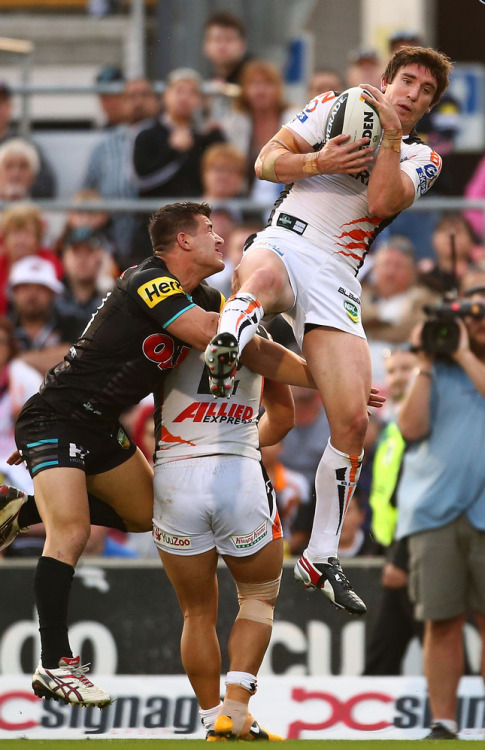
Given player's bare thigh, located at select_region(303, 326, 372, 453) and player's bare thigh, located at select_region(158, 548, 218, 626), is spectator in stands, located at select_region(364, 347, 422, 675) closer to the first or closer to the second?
player's bare thigh, located at select_region(158, 548, 218, 626)

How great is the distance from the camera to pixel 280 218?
7043 mm

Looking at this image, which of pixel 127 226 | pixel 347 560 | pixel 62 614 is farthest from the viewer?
pixel 127 226

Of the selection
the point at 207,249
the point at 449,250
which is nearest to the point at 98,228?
the point at 449,250

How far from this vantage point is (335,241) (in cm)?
693

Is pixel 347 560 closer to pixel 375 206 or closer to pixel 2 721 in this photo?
pixel 2 721

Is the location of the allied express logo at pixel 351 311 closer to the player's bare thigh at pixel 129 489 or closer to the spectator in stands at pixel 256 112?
the player's bare thigh at pixel 129 489

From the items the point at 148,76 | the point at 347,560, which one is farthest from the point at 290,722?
the point at 148,76

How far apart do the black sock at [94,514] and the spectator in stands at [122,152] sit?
5.66 meters

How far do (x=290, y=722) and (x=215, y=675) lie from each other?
180 cm

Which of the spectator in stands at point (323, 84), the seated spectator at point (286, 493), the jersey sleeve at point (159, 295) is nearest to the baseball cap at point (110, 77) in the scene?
the spectator in stands at point (323, 84)

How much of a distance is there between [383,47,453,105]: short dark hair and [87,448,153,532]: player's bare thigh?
2.34 metres

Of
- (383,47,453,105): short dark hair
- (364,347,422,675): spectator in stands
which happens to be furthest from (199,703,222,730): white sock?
(383,47,453,105): short dark hair

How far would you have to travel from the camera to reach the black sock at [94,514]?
7.10m

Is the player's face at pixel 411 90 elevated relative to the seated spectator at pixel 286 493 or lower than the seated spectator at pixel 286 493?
elevated
